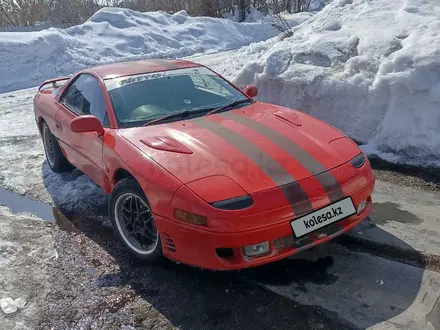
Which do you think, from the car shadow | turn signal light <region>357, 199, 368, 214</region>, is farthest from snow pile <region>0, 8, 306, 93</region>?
turn signal light <region>357, 199, 368, 214</region>

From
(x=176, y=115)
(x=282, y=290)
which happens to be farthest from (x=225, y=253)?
(x=176, y=115)

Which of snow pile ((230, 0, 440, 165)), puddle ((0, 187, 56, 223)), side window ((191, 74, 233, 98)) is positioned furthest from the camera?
snow pile ((230, 0, 440, 165))

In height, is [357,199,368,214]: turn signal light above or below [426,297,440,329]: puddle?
above

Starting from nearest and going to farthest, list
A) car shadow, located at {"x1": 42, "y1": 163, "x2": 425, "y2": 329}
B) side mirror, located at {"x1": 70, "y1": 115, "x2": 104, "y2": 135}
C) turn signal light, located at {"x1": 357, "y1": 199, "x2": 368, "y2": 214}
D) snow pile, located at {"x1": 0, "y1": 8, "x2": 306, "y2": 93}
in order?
car shadow, located at {"x1": 42, "y1": 163, "x2": 425, "y2": 329} → turn signal light, located at {"x1": 357, "y1": 199, "x2": 368, "y2": 214} → side mirror, located at {"x1": 70, "y1": 115, "x2": 104, "y2": 135} → snow pile, located at {"x1": 0, "y1": 8, "x2": 306, "y2": 93}

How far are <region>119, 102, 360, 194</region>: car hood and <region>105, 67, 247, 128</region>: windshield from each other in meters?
0.21

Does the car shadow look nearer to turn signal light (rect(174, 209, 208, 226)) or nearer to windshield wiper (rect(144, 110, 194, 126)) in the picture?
turn signal light (rect(174, 209, 208, 226))

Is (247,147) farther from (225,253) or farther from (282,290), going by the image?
(282,290)

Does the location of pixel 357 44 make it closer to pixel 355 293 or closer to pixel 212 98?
pixel 212 98

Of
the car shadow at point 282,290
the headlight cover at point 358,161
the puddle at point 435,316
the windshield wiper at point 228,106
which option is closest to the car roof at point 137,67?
the windshield wiper at point 228,106

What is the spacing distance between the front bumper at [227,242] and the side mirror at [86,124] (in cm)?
108

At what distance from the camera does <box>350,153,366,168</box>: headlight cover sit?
313 centimetres

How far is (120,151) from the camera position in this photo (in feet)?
11.0

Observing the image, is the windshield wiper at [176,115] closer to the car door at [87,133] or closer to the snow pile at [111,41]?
the car door at [87,133]

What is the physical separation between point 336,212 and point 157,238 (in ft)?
3.92
